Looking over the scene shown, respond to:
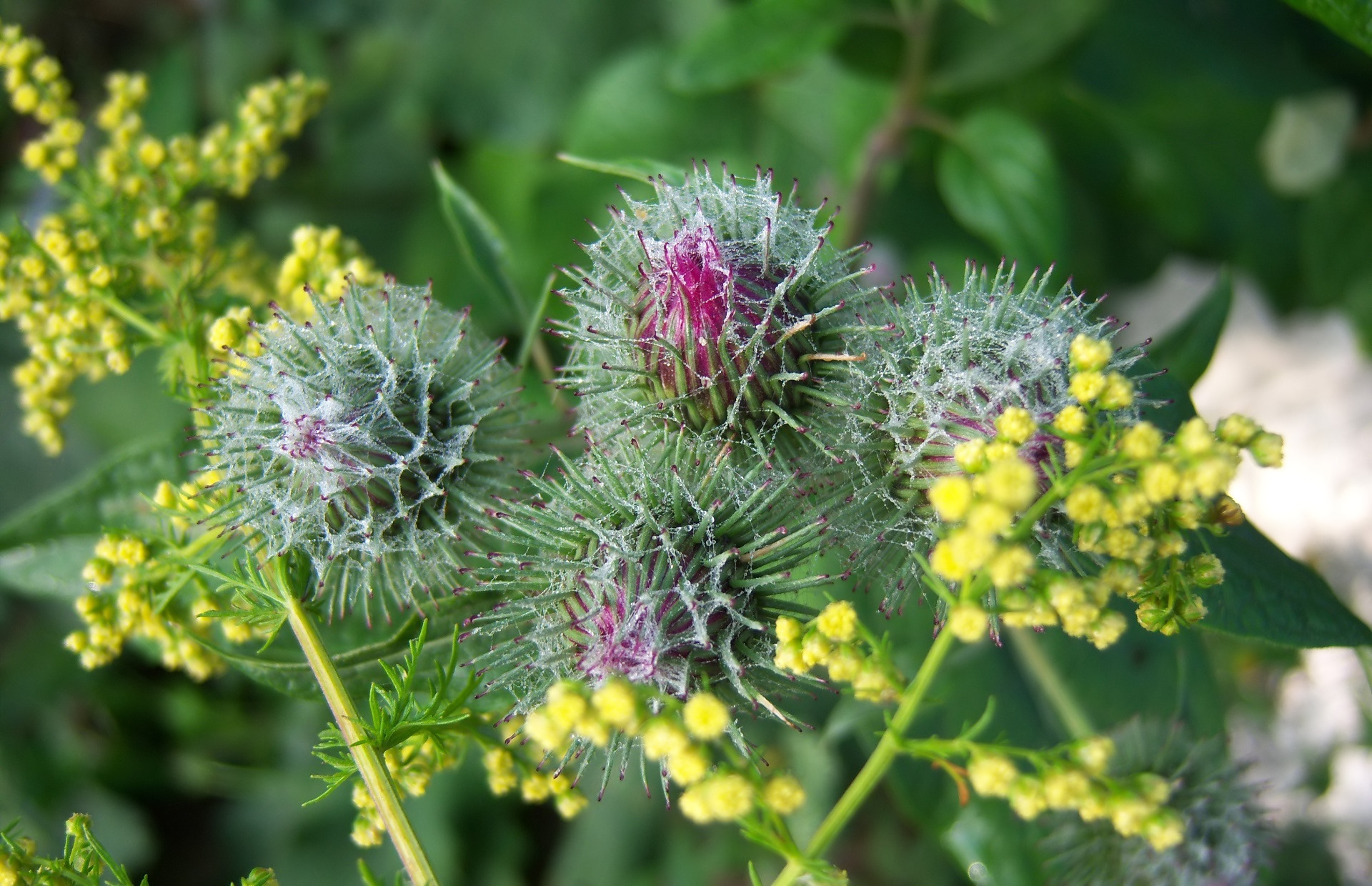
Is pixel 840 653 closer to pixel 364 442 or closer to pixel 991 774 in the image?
pixel 991 774

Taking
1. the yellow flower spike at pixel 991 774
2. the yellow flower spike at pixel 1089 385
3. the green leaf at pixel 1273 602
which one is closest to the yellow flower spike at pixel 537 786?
the yellow flower spike at pixel 991 774

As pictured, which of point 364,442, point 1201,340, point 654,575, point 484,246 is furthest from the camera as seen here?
point 1201,340

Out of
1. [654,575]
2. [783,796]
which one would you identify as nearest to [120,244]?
[654,575]

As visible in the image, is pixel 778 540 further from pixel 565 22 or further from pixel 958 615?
pixel 565 22

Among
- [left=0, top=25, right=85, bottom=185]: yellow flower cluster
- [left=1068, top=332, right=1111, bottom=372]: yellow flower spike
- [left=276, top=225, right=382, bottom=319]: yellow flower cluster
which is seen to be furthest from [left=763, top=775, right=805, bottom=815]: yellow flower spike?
[left=0, top=25, right=85, bottom=185]: yellow flower cluster

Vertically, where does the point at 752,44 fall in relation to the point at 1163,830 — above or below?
above

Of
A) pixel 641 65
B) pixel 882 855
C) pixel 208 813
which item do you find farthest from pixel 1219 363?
pixel 208 813

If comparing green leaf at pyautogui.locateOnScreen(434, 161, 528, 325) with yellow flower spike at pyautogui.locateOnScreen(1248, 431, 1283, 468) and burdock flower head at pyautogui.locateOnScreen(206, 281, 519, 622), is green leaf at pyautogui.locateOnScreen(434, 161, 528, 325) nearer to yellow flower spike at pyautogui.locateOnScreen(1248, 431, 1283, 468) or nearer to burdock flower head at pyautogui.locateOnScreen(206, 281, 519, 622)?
burdock flower head at pyautogui.locateOnScreen(206, 281, 519, 622)
